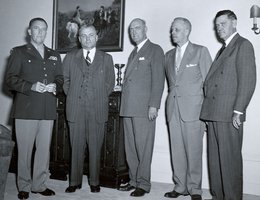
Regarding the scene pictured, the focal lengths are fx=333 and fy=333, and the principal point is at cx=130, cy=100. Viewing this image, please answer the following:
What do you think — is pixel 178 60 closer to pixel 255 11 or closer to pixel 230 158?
pixel 255 11

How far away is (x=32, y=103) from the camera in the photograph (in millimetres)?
3285

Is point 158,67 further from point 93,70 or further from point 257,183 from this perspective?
point 257,183

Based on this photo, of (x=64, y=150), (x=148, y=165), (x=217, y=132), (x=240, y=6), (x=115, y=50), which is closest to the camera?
(x=217, y=132)

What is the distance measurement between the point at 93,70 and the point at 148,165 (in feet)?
3.81

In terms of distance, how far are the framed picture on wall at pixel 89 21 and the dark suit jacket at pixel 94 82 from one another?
101 centimetres

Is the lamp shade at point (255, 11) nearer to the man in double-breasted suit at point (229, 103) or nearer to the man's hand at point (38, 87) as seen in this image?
the man in double-breasted suit at point (229, 103)

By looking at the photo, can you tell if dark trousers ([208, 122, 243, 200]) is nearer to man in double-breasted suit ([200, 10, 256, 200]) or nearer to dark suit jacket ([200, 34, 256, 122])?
man in double-breasted suit ([200, 10, 256, 200])

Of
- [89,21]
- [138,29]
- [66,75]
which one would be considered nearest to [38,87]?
[66,75]

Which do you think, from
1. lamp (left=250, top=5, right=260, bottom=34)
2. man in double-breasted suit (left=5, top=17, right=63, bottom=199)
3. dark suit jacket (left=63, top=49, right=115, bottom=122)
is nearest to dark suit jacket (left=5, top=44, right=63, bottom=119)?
man in double-breasted suit (left=5, top=17, right=63, bottom=199)

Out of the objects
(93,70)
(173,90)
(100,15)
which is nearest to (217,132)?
(173,90)

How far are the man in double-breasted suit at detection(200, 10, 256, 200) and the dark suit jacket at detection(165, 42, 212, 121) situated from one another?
0.31 metres

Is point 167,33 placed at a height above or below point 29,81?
above

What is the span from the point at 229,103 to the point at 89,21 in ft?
8.72

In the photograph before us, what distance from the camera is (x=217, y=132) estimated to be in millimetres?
2953
